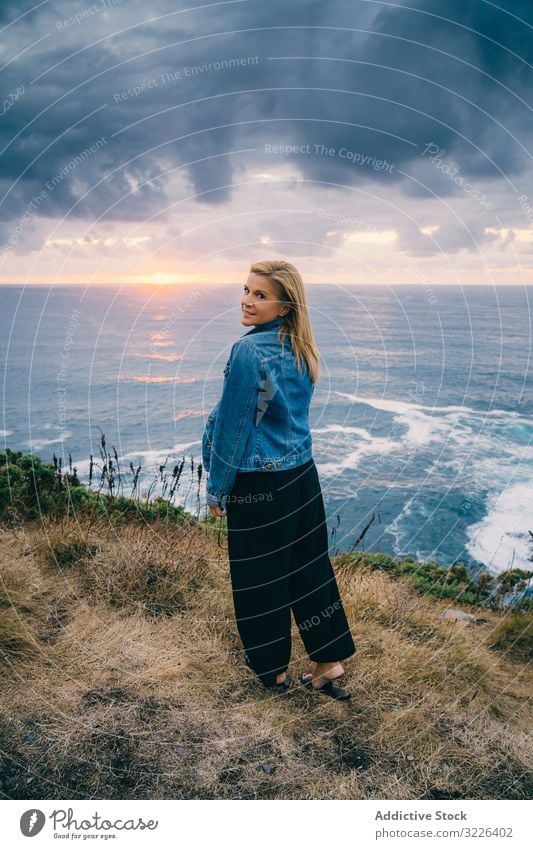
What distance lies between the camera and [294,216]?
7090 mm

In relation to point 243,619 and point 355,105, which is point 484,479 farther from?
point 243,619

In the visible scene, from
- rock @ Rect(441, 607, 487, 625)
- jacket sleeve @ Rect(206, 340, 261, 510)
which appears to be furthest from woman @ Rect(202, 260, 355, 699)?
rock @ Rect(441, 607, 487, 625)

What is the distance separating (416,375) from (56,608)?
40136 millimetres

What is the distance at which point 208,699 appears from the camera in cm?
331

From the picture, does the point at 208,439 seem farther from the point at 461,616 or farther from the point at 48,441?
the point at 48,441

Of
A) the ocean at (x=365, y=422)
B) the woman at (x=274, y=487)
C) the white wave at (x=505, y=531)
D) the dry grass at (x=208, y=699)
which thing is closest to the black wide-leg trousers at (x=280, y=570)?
the woman at (x=274, y=487)

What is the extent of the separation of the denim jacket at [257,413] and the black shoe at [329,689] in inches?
52.8

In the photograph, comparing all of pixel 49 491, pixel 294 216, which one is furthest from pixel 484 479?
pixel 49 491

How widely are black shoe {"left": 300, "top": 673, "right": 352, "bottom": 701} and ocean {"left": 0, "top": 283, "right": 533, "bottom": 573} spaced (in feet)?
4.22

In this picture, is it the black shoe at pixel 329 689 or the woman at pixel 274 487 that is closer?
the woman at pixel 274 487

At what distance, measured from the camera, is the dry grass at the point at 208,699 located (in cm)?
284

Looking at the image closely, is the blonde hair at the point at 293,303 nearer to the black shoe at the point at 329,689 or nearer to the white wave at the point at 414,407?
the black shoe at the point at 329,689

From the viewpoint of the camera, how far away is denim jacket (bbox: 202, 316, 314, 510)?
2859 mm

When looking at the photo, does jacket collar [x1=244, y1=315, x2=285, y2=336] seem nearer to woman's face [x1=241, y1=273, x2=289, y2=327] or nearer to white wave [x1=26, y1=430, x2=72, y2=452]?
woman's face [x1=241, y1=273, x2=289, y2=327]
